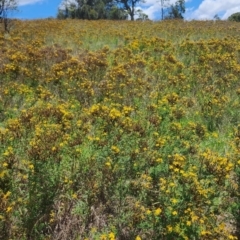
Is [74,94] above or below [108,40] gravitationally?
below

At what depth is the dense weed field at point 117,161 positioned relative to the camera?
4090mm

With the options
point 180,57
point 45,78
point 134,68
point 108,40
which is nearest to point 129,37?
point 108,40

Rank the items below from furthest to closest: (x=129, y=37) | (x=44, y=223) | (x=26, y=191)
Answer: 1. (x=129, y=37)
2. (x=26, y=191)
3. (x=44, y=223)

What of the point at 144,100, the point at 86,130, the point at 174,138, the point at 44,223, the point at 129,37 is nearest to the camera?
the point at 44,223

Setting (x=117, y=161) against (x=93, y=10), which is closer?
(x=117, y=161)

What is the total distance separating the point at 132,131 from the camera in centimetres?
523

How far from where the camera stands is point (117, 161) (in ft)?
15.4

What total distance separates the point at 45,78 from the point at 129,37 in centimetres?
525

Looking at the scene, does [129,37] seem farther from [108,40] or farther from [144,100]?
[144,100]

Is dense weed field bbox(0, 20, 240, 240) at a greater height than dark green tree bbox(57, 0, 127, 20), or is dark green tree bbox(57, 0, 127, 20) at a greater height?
dark green tree bbox(57, 0, 127, 20)

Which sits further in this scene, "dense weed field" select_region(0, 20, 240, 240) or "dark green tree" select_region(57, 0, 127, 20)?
"dark green tree" select_region(57, 0, 127, 20)

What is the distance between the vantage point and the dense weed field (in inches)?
161

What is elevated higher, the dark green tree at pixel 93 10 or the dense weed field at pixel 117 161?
the dark green tree at pixel 93 10

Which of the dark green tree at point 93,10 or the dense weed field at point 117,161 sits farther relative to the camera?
the dark green tree at point 93,10
